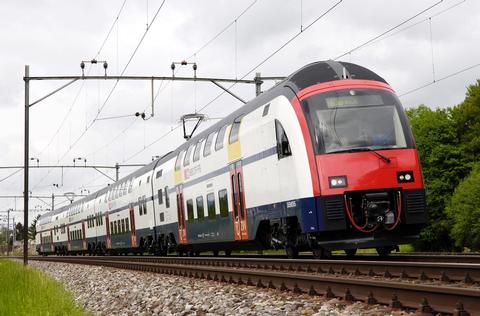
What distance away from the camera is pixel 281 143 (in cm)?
1406

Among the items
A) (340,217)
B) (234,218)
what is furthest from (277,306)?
(234,218)

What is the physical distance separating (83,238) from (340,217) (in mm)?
36200

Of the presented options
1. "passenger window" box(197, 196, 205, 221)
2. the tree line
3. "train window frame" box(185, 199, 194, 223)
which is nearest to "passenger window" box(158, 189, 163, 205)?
"train window frame" box(185, 199, 194, 223)

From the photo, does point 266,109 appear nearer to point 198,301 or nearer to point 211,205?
point 211,205

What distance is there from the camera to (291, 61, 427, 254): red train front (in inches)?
498

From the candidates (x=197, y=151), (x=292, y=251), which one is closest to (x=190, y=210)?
(x=197, y=151)

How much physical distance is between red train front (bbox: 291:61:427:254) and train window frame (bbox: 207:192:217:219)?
5718 millimetres

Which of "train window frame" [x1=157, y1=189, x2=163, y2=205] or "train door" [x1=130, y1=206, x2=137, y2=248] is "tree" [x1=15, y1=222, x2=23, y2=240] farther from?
"train window frame" [x1=157, y1=189, x2=163, y2=205]

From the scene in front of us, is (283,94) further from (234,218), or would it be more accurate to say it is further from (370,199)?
(234,218)

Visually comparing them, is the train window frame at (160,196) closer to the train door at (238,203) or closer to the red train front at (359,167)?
the train door at (238,203)

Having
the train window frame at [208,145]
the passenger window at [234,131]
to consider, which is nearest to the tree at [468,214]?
the train window frame at [208,145]

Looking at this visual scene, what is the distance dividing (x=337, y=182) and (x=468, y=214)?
28.2 meters

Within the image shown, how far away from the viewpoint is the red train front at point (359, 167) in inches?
498

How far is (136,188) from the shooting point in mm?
30188
